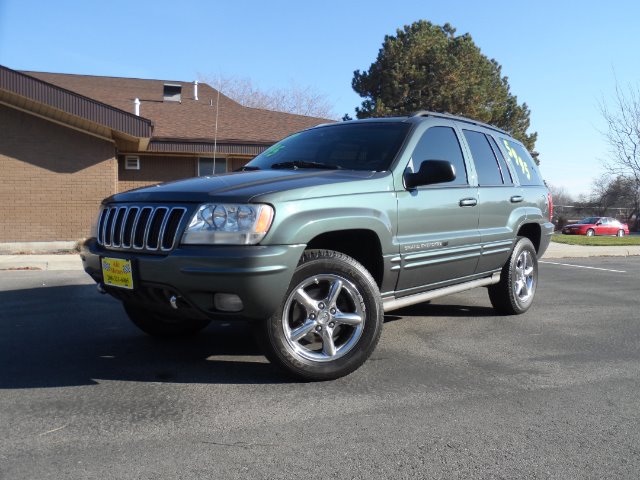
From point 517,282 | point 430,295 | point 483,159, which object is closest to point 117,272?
point 430,295

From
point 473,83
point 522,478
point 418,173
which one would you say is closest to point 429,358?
point 418,173

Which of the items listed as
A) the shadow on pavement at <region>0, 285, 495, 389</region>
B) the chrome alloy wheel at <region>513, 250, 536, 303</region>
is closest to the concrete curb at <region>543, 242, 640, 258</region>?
the chrome alloy wheel at <region>513, 250, 536, 303</region>

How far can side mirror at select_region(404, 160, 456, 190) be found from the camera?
4117 millimetres

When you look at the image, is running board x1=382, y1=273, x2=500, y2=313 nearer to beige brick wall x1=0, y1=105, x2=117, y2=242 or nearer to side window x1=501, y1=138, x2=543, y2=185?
side window x1=501, y1=138, x2=543, y2=185

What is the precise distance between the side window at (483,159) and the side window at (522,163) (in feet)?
1.73

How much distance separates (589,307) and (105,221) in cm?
544

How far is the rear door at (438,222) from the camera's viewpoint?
4.20m

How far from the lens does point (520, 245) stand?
5836mm

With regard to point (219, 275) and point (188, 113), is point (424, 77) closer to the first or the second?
point (188, 113)

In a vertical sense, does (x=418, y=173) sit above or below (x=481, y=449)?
above

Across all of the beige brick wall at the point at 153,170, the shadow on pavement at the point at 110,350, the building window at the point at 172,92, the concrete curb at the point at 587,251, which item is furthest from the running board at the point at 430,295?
the building window at the point at 172,92

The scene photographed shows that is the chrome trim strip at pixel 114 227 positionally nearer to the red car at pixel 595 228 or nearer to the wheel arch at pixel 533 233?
the wheel arch at pixel 533 233

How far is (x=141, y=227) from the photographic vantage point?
11.6 feet

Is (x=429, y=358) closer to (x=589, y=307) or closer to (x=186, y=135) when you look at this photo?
(x=589, y=307)
